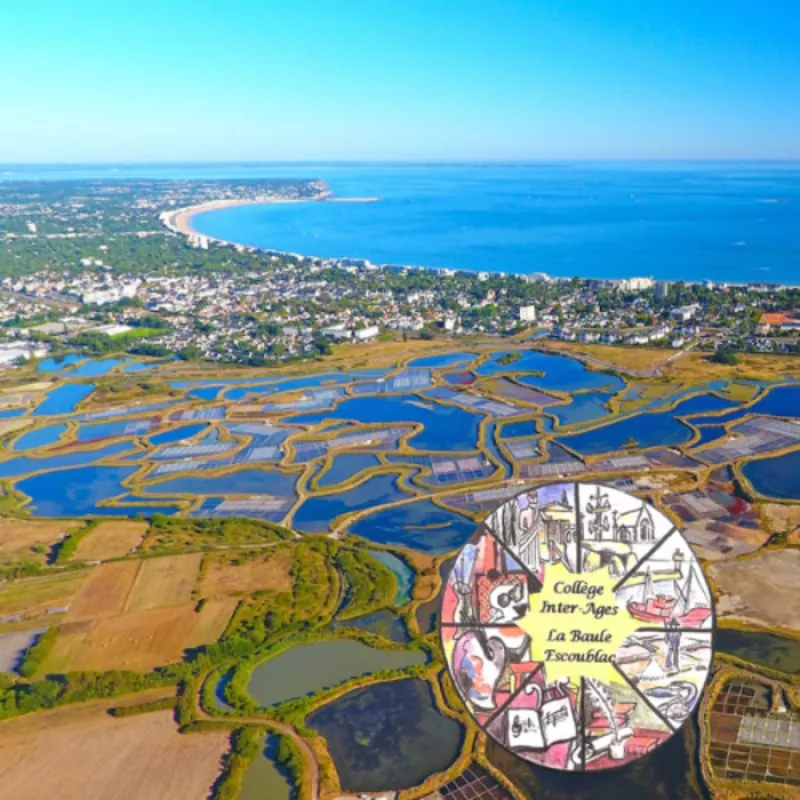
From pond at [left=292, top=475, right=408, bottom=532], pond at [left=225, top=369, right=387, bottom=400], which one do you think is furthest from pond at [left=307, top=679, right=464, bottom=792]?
pond at [left=225, top=369, right=387, bottom=400]

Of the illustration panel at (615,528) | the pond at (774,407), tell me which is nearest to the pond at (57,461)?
the pond at (774,407)

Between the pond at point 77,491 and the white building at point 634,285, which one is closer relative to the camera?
the pond at point 77,491

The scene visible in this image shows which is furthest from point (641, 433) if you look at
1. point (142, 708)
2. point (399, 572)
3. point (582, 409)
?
point (142, 708)

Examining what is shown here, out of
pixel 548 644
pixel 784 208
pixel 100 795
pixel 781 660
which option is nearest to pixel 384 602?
pixel 100 795

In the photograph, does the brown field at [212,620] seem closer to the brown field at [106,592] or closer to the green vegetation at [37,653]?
the brown field at [106,592]

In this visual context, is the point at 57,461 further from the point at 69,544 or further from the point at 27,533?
the point at 69,544

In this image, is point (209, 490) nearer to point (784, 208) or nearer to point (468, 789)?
point (468, 789)
